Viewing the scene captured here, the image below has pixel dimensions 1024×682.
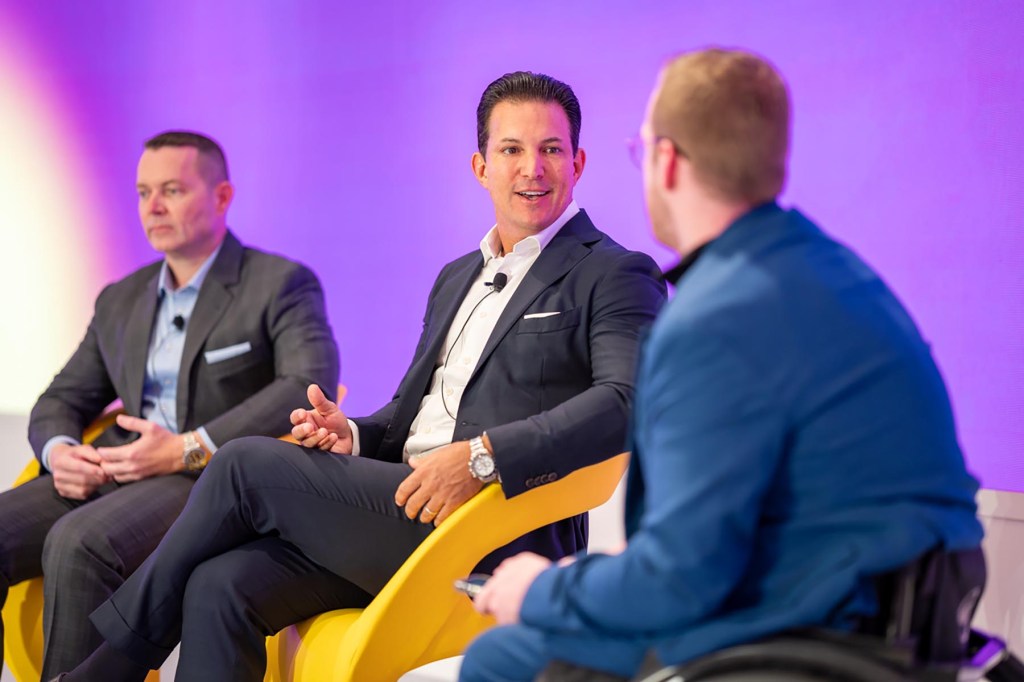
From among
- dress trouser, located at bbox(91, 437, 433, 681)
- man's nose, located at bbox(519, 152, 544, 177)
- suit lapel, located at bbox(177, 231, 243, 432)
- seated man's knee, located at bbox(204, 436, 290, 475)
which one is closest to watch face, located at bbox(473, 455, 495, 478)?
dress trouser, located at bbox(91, 437, 433, 681)

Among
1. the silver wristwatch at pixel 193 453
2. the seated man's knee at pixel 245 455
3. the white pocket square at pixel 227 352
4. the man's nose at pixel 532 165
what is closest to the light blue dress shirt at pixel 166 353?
the white pocket square at pixel 227 352

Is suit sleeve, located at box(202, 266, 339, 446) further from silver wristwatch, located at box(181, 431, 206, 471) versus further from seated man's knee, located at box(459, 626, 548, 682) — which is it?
seated man's knee, located at box(459, 626, 548, 682)

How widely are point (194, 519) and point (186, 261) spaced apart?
4.67 ft

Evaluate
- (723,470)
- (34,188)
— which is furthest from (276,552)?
(34,188)

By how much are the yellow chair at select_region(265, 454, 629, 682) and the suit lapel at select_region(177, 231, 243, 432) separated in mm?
1148

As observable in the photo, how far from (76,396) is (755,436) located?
2969 millimetres

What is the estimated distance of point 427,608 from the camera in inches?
95.0

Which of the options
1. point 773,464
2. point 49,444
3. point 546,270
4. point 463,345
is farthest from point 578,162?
point 49,444

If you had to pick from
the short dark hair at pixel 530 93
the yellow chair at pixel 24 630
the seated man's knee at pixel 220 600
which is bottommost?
the yellow chair at pixel 24 630

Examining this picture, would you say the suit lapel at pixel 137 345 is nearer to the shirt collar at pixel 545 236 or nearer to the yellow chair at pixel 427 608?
the yellow chair at pixel 427 608

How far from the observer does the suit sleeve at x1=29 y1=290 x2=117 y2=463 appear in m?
3.58

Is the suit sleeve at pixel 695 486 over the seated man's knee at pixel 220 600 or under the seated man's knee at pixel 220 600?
over

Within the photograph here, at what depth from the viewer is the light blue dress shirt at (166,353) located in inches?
141

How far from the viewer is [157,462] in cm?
330
